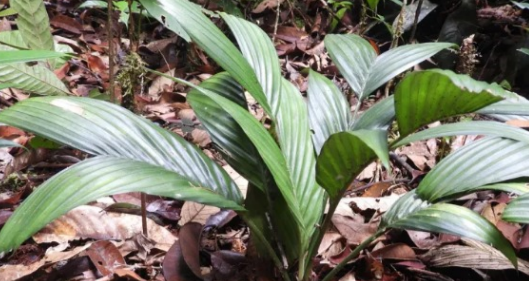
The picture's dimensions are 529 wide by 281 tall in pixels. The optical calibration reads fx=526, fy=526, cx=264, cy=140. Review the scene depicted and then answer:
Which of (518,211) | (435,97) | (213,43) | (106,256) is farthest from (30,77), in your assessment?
(518,211)

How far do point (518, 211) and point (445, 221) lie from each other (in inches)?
4.6

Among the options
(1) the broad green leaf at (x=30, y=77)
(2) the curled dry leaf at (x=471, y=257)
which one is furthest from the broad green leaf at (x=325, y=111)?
(1) the broad green leaf at (x=30, y=77)

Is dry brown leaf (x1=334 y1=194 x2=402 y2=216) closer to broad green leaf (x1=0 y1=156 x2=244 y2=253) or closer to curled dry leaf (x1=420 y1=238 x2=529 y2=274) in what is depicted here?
curled dry leaf (x1=420 y1=238 x2=529 y2=274)

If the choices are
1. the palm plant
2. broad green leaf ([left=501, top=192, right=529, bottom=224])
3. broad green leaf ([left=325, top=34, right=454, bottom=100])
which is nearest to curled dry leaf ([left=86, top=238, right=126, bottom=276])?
the palm plant

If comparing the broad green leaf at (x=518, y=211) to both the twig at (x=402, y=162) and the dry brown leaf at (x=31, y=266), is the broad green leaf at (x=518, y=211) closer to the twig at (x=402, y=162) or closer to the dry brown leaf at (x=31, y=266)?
the twig at (x=402, y=162)

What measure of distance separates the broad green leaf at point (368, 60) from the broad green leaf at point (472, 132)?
267 millimetres

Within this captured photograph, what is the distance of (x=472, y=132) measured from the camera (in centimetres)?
91

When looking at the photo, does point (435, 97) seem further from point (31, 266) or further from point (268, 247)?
point (31, 266)

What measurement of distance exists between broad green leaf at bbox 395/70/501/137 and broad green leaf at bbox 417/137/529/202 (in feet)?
0.62

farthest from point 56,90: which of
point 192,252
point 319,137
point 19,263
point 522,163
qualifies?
point 522,163

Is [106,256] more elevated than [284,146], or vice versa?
[284,146]

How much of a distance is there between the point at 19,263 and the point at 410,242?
0.89 meters

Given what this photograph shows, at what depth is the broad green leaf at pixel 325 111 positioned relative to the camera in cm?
113

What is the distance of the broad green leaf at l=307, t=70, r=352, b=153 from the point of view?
1.13 meters
